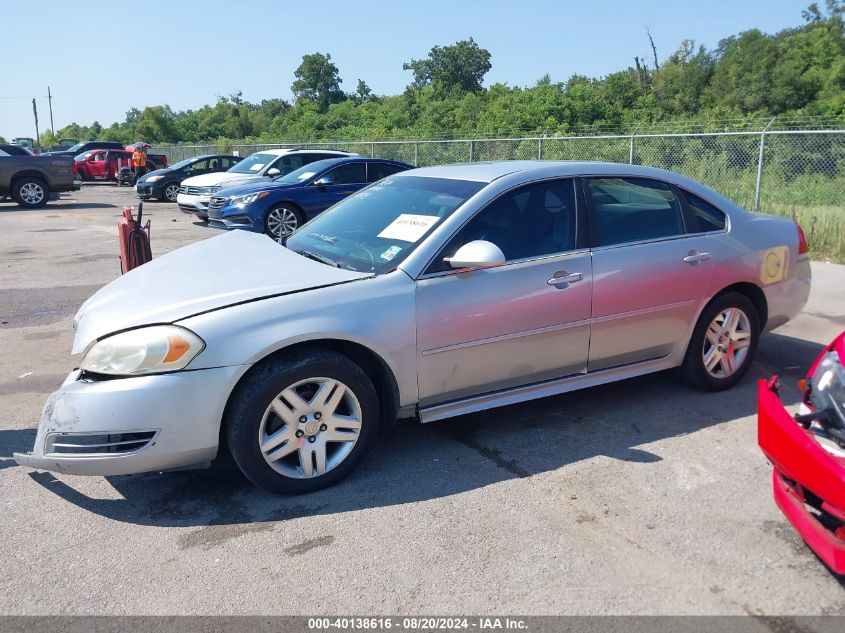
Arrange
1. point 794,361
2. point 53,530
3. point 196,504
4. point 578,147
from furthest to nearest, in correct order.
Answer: point 578,147
point 794,361
point 196,504
point 53,530

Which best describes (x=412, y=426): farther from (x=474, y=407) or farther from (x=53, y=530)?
(x=53, y=530)

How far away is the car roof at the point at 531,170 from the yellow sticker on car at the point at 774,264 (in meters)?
0.84

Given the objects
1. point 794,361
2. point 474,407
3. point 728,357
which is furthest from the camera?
point 794,361

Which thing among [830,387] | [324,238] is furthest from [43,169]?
[830,387]

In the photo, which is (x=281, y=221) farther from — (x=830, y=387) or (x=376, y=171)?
(x=830, y=387)

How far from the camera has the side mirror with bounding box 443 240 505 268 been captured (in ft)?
12.7

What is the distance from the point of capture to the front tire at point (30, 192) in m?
19.5

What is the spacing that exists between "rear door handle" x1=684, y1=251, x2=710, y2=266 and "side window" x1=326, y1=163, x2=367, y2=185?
31.4ft

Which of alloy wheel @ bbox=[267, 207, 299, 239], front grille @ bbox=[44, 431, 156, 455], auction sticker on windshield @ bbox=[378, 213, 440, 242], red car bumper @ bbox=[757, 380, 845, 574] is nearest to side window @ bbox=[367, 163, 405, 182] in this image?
alloy wheel @ bbox=[267, 207, 299, 239]

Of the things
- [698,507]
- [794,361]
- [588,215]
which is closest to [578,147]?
[794,361]

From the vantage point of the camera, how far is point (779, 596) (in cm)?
288

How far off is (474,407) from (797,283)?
280 centimetres

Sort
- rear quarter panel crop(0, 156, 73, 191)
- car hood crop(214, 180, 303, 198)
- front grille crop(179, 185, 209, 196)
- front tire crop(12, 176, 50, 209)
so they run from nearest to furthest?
car hood crop(214, 180, 303, 198) → front grille crop(179, 185, 209, 196) → rear quarter panel crop(0, 156, 73, 191) → front tire crop(12, 176, 50, 209)

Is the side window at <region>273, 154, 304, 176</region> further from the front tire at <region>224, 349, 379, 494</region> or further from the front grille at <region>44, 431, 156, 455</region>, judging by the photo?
the front grille at <region>44, 431, 156, 455</region>
